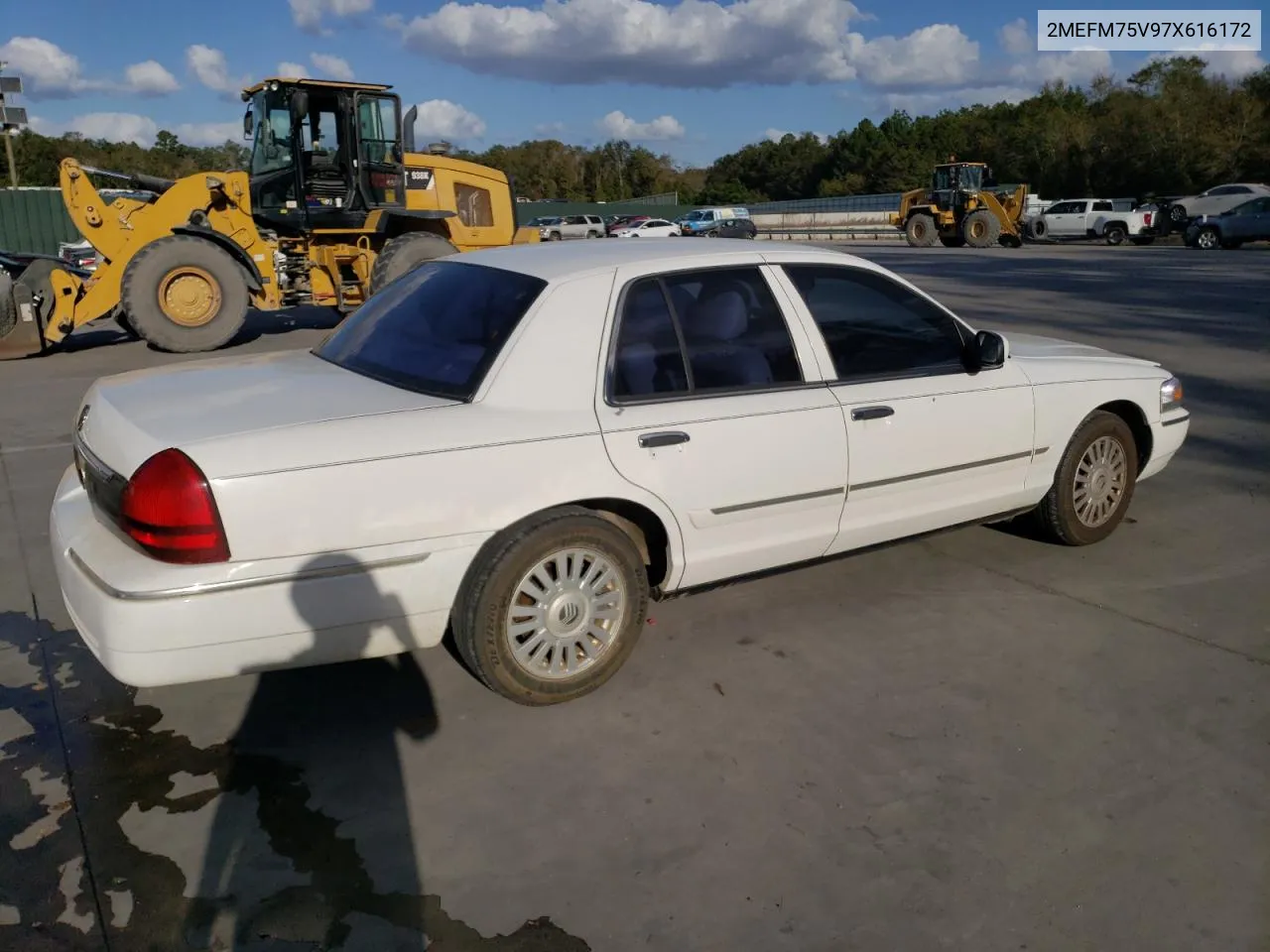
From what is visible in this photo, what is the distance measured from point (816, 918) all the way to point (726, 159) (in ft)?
336

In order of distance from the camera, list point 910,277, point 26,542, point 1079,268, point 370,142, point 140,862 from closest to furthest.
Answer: point 140,862 < point 26,542 < point 370,142 < point 910,277 < point 1079,268

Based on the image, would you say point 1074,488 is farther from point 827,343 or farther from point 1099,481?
point 827,343

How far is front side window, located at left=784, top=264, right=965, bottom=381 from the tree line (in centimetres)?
3227

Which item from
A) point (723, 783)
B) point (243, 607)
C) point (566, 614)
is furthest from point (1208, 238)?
point (243, 607)

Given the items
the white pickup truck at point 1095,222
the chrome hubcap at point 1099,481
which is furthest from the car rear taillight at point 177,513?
the white pickup truck at point 1095,222

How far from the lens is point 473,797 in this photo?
3223mm

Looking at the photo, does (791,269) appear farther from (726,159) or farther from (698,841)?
(726,159)

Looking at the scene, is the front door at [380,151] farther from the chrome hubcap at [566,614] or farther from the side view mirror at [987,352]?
the chrome hubcap at [566,614]

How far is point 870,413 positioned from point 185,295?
33.5 feet

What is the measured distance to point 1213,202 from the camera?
35.5 metres

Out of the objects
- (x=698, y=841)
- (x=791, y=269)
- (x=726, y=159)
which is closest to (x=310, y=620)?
(x=698, y=841)

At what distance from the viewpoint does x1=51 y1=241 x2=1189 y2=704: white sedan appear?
316cm

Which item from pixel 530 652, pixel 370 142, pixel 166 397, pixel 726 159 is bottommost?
pixel 530 652

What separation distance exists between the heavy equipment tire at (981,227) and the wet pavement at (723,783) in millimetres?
32758
